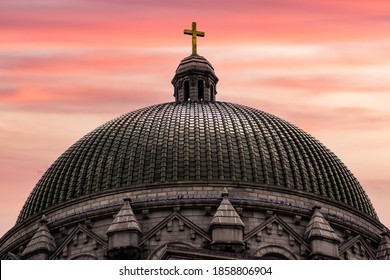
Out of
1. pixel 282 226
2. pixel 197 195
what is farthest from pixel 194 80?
pixel 282 226

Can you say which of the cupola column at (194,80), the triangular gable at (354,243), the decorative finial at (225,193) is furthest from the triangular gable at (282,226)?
the cupola column at (194,80)

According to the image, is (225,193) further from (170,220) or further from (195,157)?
(195,157)

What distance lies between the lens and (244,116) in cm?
8206

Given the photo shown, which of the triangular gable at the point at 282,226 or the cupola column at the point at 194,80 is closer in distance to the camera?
the triangular gable at the point at 282,226

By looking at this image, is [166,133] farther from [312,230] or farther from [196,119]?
[312,230]

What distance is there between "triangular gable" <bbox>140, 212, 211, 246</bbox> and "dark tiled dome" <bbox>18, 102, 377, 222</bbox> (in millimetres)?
3663

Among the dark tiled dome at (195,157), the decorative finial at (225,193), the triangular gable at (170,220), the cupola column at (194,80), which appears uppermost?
the cupola column at (194,80)

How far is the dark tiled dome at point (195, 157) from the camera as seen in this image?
76.4 meters

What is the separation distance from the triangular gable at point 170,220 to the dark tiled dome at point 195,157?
3663 millimetres

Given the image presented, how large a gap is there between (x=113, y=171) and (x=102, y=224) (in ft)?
14.8

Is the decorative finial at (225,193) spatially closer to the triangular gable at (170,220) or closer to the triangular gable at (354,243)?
the triangular gable at (170,220)
